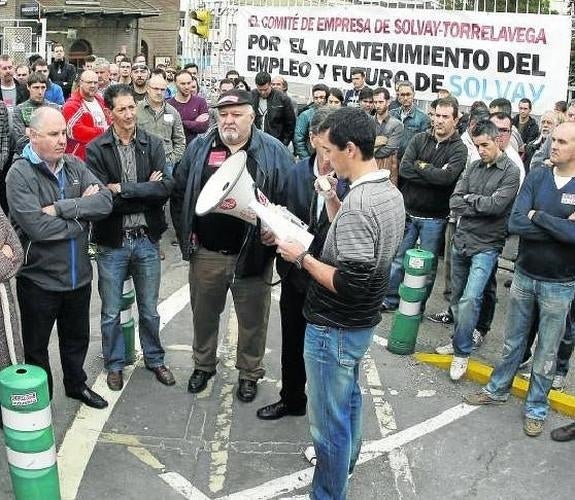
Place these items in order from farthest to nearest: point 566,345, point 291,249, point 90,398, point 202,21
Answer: point 202,21 < point 566,345 < point 90,398 < point 291,249

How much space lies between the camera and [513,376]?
17.4 feet

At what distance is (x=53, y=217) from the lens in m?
4.40

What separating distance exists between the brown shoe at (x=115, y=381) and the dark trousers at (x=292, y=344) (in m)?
1.20

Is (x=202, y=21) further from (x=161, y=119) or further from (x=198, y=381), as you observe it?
(x=198, y=381)

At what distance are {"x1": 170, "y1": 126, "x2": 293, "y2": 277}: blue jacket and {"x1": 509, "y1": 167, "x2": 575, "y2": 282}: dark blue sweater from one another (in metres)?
1.62

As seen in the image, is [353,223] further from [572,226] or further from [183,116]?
[183,116]

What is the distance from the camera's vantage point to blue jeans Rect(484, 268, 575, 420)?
4801mm

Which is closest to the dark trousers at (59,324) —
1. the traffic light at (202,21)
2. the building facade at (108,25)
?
the traffic light at (202,21)

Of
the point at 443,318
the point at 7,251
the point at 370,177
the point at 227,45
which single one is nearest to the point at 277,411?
the point at 7,251

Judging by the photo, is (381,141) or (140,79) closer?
(381,141)

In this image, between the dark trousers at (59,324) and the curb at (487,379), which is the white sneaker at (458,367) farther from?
the dark trousers at (59,324)

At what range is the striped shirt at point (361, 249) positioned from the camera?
3.32 metres

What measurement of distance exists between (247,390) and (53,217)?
1872 millimetres

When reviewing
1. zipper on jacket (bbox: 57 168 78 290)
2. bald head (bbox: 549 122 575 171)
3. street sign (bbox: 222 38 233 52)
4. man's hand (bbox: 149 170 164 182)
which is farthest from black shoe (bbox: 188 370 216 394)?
street sign (bbox: 222 38 233 52)
